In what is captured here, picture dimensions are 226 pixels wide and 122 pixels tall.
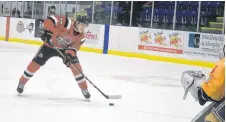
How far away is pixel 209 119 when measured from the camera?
1.67 meters

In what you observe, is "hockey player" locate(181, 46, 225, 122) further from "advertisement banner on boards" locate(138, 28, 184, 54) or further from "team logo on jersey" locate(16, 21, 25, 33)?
"team logo on jersey" locate(16, 21, 25, 33)

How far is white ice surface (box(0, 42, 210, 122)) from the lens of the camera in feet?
11.0

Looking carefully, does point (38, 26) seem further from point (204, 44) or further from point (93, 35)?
point (204, 44)

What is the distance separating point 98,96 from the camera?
437 cm

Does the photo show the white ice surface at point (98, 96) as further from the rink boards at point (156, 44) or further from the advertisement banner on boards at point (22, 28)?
the advertisement banner on boards at point (22, 28)

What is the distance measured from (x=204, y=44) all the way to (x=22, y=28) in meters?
5.35

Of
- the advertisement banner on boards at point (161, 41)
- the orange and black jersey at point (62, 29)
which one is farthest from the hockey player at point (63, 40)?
the advertisement banner on boards at point (161, 41)

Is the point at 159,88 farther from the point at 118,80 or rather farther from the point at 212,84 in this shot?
the point at 212,84

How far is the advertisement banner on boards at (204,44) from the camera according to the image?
26.2 feet

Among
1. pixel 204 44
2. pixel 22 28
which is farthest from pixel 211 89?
pixel 22 28

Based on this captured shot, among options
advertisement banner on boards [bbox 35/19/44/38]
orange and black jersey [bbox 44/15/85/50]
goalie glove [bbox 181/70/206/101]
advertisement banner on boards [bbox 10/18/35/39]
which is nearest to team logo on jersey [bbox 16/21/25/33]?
advertisement banner on boards [bbox 10/18/35/39]

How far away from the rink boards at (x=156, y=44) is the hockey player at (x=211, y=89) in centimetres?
642

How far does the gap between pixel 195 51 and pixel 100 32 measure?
244 cm

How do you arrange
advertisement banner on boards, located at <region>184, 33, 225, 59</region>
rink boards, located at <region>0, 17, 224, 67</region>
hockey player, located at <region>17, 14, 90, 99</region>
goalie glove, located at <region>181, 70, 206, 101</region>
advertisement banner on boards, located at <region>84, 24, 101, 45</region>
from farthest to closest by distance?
advertisement banner on boards, located at <region>84, 24, 101, 45</region>, rink boards, located at <region>0, 17, 224, 67</region>, advertisement banner on boards, located at <region>184, 33, 225, 59</region>, hockey player, located at <region>17, 14, 90, 99</region>, goalie glove, located at <region>181, 70, 206, 101</region>
